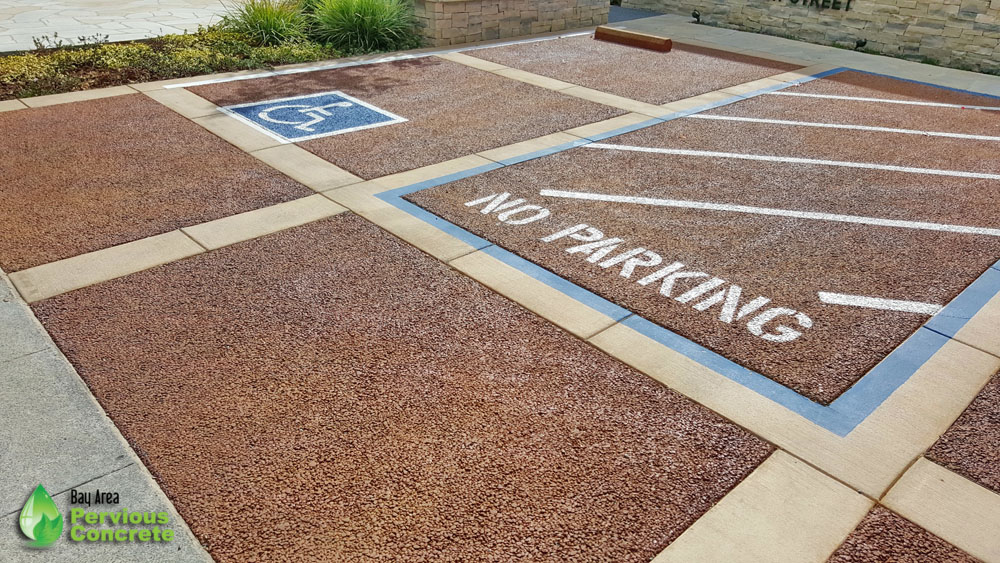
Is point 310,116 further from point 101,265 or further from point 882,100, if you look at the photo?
point 882,100

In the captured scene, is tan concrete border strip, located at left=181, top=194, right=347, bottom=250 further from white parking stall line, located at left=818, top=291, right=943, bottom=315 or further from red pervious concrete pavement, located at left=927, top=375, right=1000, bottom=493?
red pervious concrete pavement, located at left=927, top=375, right=1000, bottom=493

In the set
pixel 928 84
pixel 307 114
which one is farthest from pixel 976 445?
pixel 928 84

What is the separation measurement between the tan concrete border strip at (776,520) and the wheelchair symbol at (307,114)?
6297 millimetres

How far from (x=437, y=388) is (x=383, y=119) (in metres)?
5.30

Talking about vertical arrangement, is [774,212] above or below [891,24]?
below

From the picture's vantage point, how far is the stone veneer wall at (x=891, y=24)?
1178 centimetres

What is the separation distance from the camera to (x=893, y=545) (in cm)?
306

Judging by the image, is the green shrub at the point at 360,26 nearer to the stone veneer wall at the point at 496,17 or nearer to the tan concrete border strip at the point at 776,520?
the stone veneer wall at the point at 496,17

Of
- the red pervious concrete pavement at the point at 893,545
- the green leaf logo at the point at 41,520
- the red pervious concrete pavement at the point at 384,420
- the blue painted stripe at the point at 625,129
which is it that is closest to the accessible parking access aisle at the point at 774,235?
the blue painted stripe at the point at 625,129

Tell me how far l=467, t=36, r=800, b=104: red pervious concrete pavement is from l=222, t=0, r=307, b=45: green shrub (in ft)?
9.78

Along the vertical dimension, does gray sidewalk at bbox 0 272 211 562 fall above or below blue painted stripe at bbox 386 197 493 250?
below

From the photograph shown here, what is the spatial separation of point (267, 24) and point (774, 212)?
354 inches

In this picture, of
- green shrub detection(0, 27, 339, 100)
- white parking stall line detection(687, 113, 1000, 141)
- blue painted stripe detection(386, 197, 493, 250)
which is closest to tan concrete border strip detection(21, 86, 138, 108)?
green shrub detection(0, 27, 339, 100)

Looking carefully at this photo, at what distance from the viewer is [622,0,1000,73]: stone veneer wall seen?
11781 millimetres
